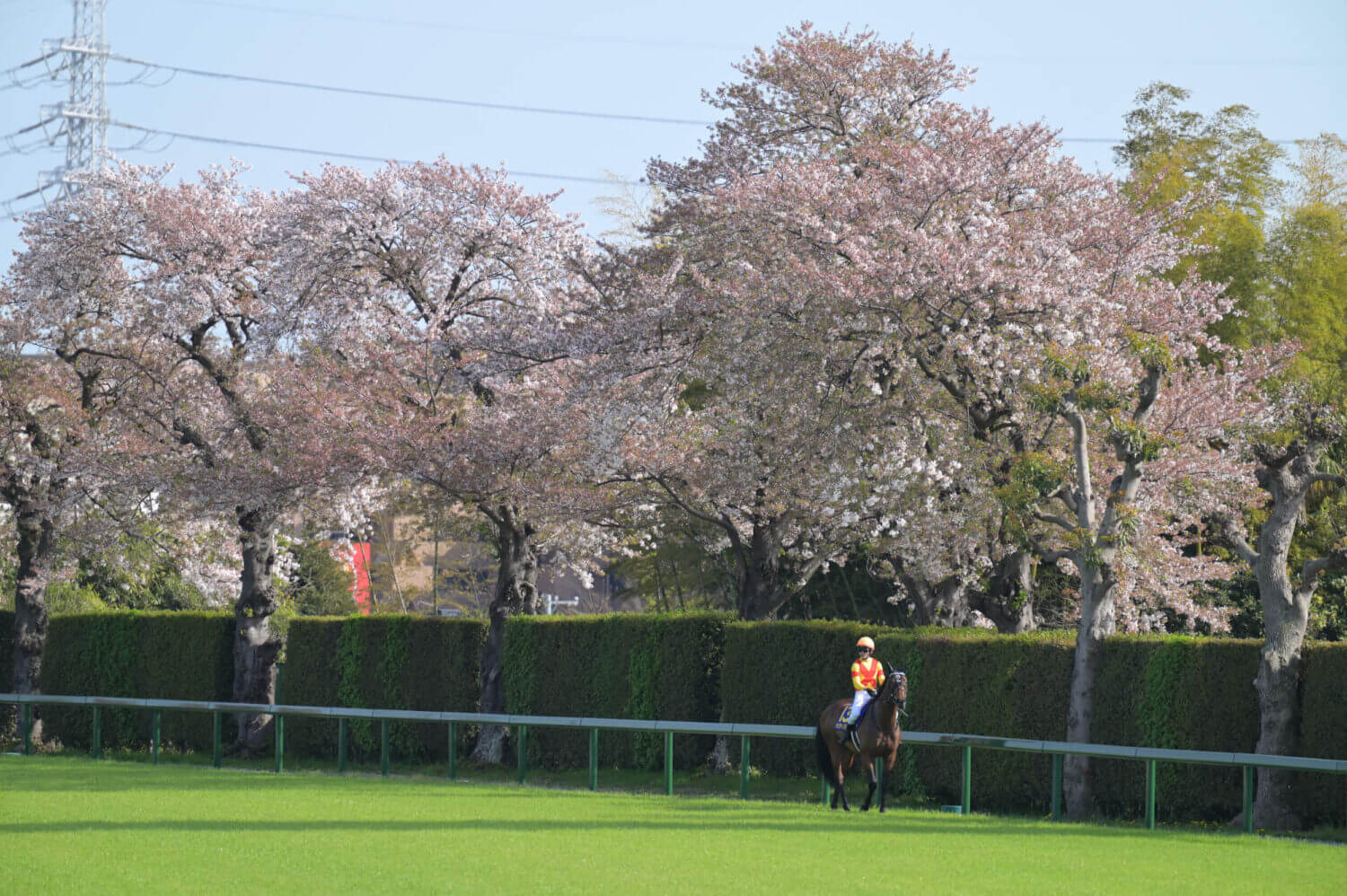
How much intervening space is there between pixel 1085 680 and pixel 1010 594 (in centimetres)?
457

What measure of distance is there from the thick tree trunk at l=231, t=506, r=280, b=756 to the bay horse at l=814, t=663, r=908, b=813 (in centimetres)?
1399

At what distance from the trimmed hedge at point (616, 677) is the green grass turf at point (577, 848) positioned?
5.01 meters

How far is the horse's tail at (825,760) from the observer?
15.0 meters

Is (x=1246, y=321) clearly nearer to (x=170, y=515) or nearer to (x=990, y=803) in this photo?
(x=990, y=803)

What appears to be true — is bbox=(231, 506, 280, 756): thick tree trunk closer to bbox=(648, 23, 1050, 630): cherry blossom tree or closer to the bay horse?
bbox=(648, 23, 1050, 630): cherry blossom tree

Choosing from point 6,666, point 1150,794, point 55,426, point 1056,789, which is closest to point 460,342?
point 55,426

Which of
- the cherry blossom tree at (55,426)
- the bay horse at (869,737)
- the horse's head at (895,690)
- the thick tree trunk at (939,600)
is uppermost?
the cherry blossom tree at (55,426)

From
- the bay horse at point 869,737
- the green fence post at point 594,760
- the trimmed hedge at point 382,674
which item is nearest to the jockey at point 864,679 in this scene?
the bay horse at point 869,737

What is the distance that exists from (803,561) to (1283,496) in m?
10.3

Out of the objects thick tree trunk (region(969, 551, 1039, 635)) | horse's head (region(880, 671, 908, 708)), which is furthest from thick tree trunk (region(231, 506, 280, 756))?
horse's head (region(880, 671, 908, 708))

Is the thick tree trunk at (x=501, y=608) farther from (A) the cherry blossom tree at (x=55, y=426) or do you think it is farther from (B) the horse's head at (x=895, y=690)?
(B) the horse's head at (x=895, y=690)

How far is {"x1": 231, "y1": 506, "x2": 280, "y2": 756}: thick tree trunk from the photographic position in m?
26.3

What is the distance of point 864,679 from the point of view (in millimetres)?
14305

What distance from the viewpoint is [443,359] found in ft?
79.0
